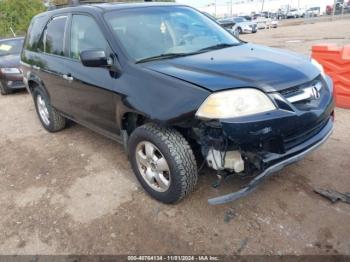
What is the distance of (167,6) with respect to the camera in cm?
406

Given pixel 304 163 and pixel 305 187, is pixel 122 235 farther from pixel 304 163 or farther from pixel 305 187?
pixel 304 163

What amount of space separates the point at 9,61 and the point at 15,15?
16.1 m

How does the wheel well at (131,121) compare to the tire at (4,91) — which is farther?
the tire at (4,91)

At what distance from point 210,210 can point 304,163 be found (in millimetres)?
1337

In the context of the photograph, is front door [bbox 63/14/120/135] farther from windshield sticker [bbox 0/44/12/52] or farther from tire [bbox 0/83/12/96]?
windshield sticker [bbox 0/44/12/52]

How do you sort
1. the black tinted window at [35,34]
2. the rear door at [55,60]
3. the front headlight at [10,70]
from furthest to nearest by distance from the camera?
the front headlight at [10,70] < the black tinted window at [35,34] < the rear door at [55,60]

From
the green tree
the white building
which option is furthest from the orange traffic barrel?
the white building

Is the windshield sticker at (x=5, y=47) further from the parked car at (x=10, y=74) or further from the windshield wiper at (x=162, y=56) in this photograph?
the windshield wiper at (x=162, y=56)

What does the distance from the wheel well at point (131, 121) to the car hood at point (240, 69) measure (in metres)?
0.52

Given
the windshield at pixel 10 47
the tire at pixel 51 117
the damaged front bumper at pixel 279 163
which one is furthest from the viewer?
the windshield at pixel 10 47

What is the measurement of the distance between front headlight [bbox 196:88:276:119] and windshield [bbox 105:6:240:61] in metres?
1.02

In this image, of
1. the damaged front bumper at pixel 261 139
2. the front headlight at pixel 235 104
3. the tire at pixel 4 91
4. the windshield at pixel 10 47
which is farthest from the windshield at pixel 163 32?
the windshield at pixel 10 47

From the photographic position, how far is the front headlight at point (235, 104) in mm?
2533

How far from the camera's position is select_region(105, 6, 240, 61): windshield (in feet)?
11.2
